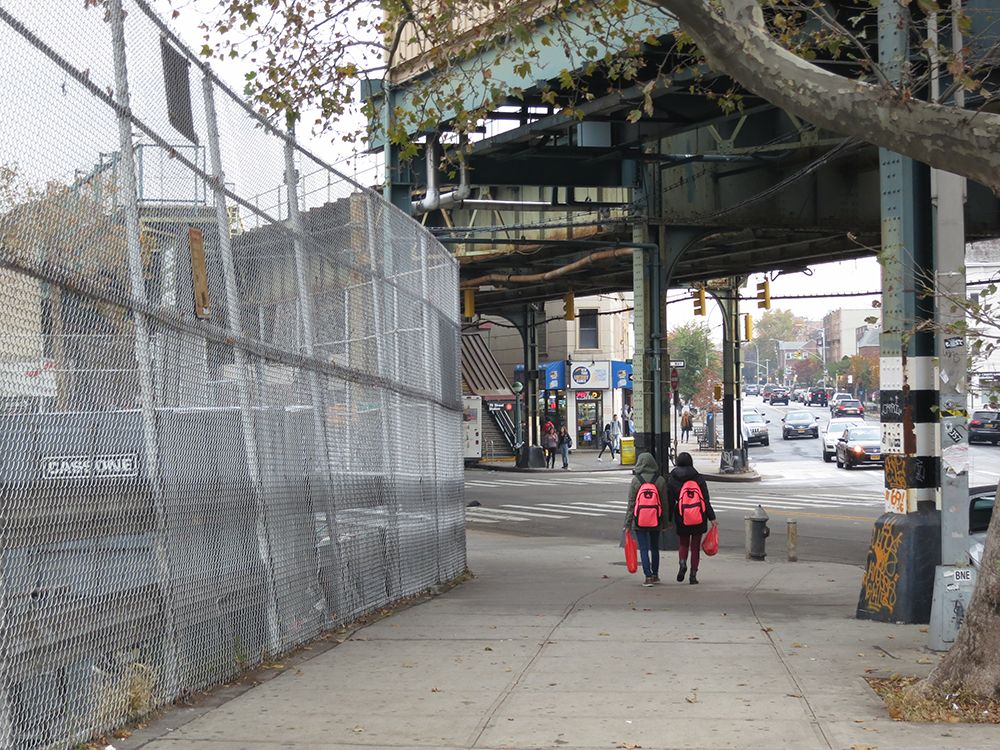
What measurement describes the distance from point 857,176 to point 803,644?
14176mm

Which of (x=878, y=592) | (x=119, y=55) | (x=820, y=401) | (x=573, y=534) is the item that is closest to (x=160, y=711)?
(x=119, y=55)

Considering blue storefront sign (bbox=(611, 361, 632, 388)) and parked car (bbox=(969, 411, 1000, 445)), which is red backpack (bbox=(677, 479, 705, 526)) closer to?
parked car (bbox=(969, 411, 1000, 445))

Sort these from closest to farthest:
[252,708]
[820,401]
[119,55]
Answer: [119,55] < [252,708] < [820,401]

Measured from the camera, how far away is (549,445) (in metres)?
51.9

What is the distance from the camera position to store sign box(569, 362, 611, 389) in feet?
213

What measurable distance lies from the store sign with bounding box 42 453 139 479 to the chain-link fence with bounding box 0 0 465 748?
1 centimetres

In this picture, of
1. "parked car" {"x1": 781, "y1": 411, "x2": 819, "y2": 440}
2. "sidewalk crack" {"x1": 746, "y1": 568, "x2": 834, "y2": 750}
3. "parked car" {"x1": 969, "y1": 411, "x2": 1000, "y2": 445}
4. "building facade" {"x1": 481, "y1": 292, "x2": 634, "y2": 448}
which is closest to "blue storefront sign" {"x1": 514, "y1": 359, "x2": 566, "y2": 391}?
"building facade" {"x1": 481, "y1": 292, "x2": 634, "y2": 448}

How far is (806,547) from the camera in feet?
70.0

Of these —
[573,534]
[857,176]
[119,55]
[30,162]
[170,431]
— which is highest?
[857,176]

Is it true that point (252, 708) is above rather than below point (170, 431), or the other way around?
below

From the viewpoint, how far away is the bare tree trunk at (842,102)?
7012 millimetres

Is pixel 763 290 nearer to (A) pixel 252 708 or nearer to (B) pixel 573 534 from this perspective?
(B) pixel 573 534

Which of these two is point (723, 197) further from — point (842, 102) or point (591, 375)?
point (591, 375)

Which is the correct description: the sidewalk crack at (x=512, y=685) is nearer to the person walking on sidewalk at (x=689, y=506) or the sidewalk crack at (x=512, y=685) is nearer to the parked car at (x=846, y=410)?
the person walking on sidewalk at (x=689, y=506)
